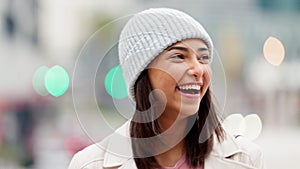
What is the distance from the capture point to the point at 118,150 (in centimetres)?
81

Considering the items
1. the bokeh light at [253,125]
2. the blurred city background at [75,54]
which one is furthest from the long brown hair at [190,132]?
the blurred city background at [75,54]

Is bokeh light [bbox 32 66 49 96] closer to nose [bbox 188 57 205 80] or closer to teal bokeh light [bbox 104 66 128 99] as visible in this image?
teal bokeh light [bbox 104 66 128 99]

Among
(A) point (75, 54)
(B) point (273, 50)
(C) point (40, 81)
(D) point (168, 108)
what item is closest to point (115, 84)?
(D) point (168, 108)

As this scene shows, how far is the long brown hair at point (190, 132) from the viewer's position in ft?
2.54

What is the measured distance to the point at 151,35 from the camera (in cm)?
72

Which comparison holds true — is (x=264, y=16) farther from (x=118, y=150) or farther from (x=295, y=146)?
(x=118, y=150)

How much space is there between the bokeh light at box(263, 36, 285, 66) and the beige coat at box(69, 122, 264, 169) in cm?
60

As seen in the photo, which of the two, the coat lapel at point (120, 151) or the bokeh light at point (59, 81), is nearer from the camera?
the coat lapel at point (120, 151)

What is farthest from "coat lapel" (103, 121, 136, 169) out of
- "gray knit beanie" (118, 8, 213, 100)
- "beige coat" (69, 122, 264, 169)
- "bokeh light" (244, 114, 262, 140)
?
"bokeh light" (244, 114, 262, 140)

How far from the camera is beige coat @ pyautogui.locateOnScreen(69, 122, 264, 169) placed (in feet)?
2.58

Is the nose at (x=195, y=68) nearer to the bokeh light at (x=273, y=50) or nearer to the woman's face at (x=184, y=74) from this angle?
the woman's face at (x=184, y=74)

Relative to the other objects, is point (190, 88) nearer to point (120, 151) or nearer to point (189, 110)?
point (189, 110)

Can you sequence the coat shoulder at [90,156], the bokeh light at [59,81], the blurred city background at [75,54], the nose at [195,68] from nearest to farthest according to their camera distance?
the nose at [195,68], the coat shoulder at [90,156], the bokeh light at [59,81], the blurred city background at [75,54]

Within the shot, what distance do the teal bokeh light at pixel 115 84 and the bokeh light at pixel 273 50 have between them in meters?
0.69
